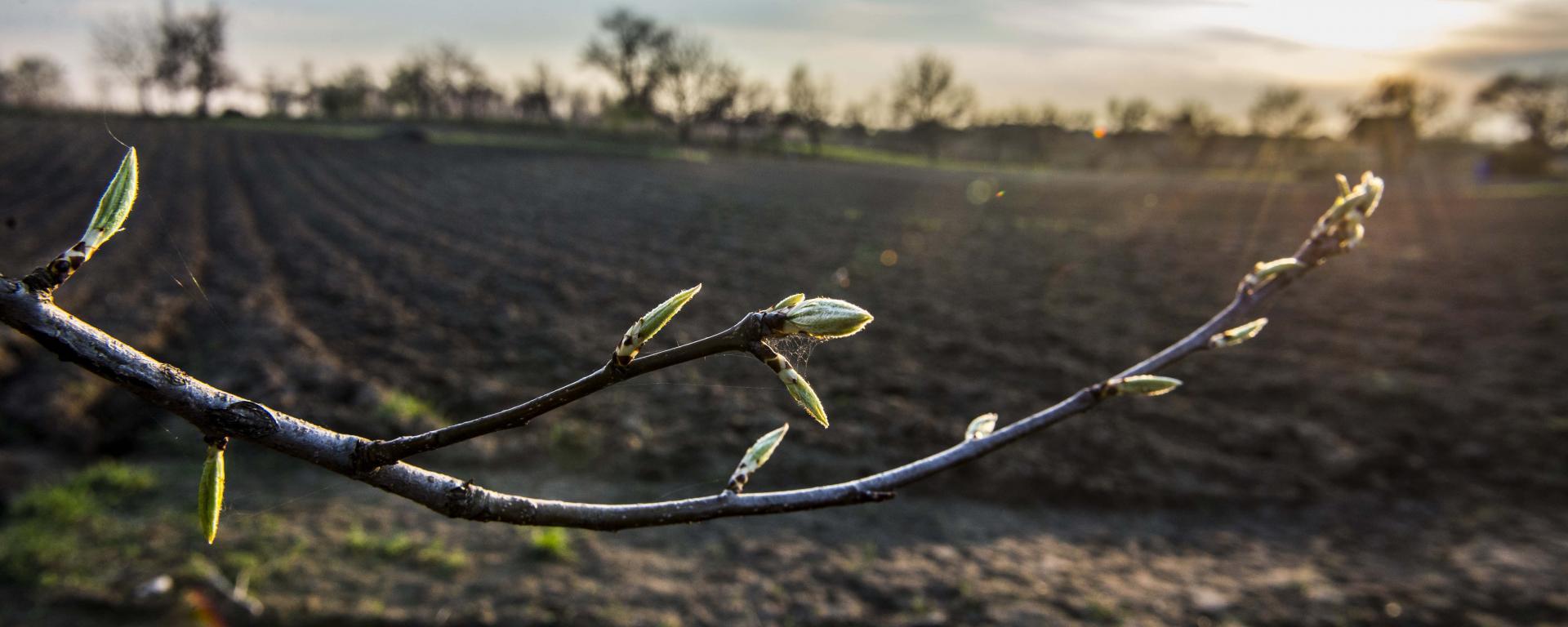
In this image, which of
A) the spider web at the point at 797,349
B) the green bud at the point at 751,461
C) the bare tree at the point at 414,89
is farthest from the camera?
the bare tree at the point at 414,89

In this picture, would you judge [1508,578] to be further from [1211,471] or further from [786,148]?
[786,148]

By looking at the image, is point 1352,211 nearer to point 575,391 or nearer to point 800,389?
point 800,389

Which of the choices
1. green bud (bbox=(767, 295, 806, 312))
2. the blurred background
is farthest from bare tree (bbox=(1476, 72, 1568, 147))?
green bud (bbox=(767, 295, 806, 312))

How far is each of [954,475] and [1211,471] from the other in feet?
7.40

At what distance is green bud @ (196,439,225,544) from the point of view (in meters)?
0.83

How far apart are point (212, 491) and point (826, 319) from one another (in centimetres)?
66

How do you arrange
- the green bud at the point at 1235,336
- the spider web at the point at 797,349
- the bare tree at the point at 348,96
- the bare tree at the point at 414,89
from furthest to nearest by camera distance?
the bare tree at the point at 414,89, the bare tree at the point at 348,96, the green bud at the point at 1235,336, the spider web at the point at 797,349

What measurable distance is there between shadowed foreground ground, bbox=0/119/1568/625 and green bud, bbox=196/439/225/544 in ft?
0.52

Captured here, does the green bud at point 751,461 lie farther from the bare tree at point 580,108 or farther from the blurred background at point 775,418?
the bare tree at point 580,108

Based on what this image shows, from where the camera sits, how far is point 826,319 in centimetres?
75

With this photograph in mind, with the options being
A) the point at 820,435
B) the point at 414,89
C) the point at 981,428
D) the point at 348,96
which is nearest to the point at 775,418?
the point at 820,435

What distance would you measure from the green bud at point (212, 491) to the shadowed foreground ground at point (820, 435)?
159mm

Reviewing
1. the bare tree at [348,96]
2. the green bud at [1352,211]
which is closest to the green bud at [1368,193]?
the green bud at [1352,211]

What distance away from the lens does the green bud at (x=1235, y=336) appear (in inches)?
47.4
